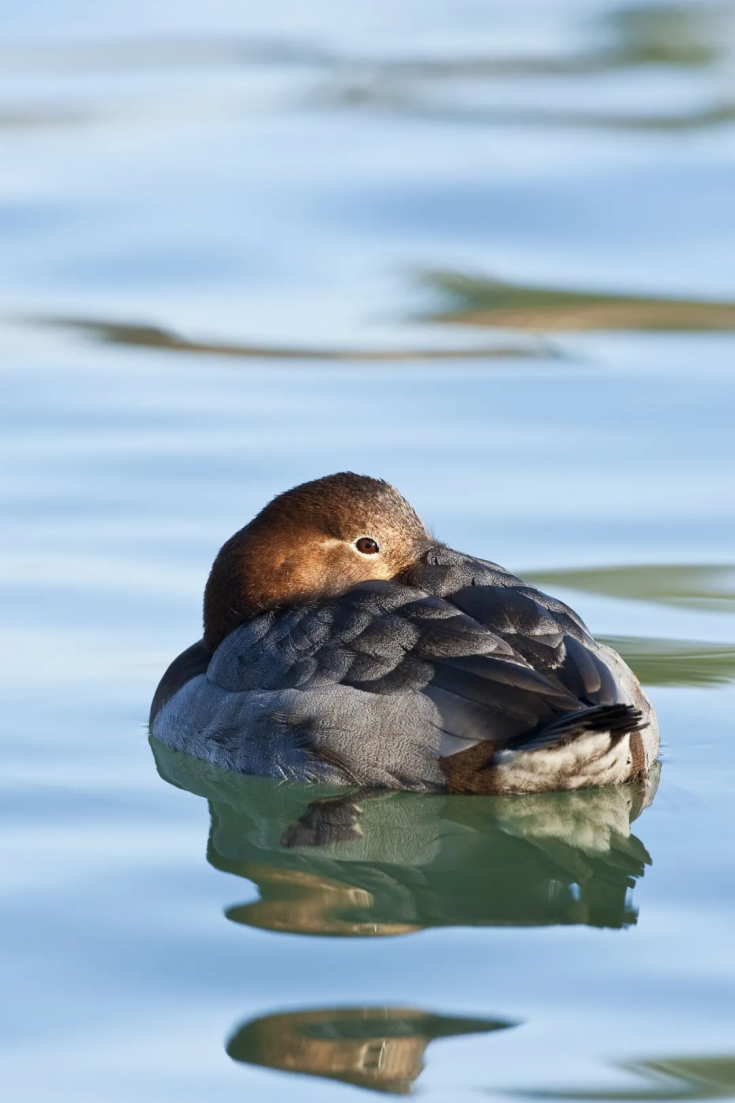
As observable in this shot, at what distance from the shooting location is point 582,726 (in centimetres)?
525

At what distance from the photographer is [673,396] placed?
9953 millimetres

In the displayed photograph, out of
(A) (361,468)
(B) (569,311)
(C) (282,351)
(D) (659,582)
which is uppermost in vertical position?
(B) (569,311)

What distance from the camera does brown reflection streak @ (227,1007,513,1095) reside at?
158 inches

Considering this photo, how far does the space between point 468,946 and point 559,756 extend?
1030mm

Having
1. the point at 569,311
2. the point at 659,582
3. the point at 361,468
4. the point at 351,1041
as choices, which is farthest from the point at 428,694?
the point at 569,311

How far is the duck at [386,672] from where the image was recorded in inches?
214

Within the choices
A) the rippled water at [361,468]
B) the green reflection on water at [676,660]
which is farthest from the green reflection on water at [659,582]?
the green reflection on water at [676,660]

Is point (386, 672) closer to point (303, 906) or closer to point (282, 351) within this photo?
point (303, 906)

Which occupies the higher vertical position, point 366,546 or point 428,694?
point 366,546

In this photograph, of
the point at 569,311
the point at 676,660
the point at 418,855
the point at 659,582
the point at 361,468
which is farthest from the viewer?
the point at 569,311

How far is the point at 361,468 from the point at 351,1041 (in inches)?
196

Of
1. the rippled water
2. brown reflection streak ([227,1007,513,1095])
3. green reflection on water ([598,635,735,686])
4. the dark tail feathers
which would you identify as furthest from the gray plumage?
brown reflection streak ([227,1007,513,1095])

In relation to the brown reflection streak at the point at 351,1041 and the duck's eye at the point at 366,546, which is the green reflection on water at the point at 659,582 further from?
the brown reflection streak at the point at 351,1041

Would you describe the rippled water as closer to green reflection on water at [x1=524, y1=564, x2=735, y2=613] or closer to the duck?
Result: green reflection on water at [x1=524, y1=564, x2=735, y2=613]
